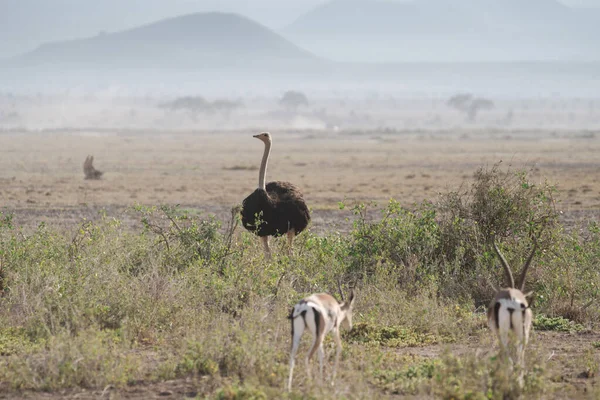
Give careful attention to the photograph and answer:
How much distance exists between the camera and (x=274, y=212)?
1280cm

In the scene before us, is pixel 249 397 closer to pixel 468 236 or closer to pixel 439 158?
pixel 468 236

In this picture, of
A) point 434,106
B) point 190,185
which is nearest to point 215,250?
point 190,185

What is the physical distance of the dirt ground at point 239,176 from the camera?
21.8 m

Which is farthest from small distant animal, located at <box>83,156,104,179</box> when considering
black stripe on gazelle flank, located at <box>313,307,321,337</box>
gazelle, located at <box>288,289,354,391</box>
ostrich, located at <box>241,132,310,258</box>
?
black stripe on gazelle flank, located at <box>313,307,321,337</box>

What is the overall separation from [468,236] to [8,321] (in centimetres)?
526

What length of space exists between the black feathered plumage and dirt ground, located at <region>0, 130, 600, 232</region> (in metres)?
1.61

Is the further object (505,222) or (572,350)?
(505,222)

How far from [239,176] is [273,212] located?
2091cm

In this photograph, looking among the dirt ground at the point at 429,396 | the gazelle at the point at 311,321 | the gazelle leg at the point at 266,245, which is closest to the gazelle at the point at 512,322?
the dirt ground at the point at 429,396

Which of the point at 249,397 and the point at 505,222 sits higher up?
the point at 505,222

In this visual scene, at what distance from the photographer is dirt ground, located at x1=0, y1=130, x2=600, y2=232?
21.8 m

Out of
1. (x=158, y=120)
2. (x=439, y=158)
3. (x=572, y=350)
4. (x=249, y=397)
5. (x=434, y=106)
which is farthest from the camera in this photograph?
(x=434, y=106)

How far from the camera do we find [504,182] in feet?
38.4

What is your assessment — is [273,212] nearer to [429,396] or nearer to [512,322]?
[429,396]
